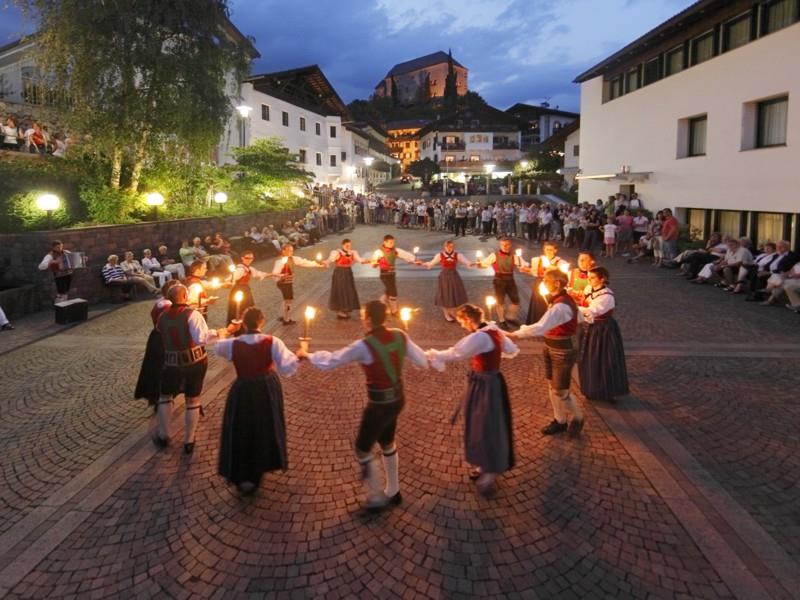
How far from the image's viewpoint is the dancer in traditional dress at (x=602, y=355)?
7.55 meters

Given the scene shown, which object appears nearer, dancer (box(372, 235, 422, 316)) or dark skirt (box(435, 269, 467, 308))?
dark skirt (box(435, 269, 467, 308))

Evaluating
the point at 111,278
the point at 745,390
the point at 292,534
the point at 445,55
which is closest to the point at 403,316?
the point at 292,534

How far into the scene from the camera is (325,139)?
2085 inches

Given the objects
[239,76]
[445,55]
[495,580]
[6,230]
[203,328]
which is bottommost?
[495,580]

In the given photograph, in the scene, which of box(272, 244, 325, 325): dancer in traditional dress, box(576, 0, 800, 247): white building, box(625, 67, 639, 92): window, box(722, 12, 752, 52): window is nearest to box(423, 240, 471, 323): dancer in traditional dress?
box(272, 244, 325, 325): dancer in traditional dress

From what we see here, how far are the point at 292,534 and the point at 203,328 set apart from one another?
8.37 ft

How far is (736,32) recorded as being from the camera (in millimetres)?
19156

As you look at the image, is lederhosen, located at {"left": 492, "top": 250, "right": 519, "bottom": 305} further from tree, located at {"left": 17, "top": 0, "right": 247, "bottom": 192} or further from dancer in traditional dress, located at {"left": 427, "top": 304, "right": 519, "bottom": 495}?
tree, located at {"left": 17, "top": 0, "right": 247, "bottom": 192}

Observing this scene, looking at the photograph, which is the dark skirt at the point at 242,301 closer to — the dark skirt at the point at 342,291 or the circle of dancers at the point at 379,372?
the circle of dancers at the point at 379,372

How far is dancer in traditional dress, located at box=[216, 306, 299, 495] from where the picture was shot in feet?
17.6

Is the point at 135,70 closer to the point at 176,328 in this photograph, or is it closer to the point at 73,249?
the point at 73,249

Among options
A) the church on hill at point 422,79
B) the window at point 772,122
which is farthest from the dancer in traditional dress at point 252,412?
the church on hill at point 422,79

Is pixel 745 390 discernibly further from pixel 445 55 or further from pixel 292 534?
pixel 445 55

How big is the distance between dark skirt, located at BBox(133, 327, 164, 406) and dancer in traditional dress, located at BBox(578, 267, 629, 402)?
5504 mm
